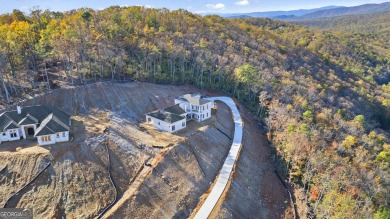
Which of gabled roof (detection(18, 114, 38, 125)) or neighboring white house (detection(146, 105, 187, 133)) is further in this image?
neighboring white house (detection(146, 105, 187, 133))

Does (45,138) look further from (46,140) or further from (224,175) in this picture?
(224,175)

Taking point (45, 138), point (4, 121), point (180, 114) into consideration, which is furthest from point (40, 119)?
point (180, 114)

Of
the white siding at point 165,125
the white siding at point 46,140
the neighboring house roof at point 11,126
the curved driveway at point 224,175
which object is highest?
the neighboring house roof at point 11,126

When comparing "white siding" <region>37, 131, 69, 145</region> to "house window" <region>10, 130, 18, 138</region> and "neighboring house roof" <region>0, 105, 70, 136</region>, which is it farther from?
"house window" <region>10, 130, 18, 138</region>

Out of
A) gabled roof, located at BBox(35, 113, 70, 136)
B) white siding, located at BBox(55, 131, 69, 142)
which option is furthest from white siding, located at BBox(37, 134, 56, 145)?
gabled roof, located at BBox(35, 113, 70, 136)

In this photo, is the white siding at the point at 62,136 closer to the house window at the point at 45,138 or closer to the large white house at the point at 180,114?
the house window at the point at 45,138

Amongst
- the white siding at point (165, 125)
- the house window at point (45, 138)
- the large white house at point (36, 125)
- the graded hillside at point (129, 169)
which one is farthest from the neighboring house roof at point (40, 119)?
the white siding at point (165, 125)

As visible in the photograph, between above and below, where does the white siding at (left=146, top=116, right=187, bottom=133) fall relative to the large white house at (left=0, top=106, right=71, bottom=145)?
below

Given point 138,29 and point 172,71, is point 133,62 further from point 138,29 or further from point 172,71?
point 138,29
